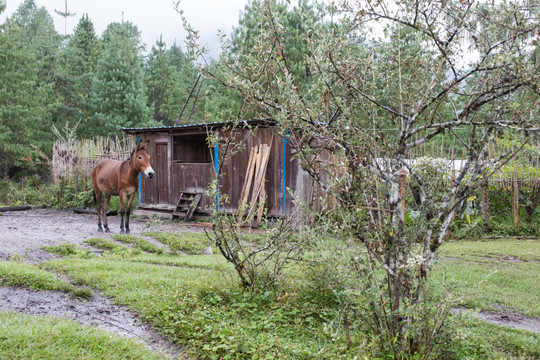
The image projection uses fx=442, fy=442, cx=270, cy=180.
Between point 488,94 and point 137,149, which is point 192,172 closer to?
point 137,149

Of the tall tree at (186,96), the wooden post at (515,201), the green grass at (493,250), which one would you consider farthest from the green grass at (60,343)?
the tall tree at (186,96)

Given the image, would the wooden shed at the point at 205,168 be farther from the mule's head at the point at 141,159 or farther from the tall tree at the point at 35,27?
the tall tree at the point at 35,27

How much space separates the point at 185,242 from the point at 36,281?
4.43 meters

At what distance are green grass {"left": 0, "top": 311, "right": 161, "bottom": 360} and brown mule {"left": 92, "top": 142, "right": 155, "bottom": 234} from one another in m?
7.48

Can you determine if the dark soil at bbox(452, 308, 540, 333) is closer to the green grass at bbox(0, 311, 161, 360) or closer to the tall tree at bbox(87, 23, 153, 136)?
the green grass at bbox(0, 311, 161, 360)

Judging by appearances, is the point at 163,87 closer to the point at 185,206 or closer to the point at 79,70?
the point at 79,70

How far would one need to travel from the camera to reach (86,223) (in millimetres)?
14211

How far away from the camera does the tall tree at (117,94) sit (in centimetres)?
3036

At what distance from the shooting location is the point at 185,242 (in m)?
10.1

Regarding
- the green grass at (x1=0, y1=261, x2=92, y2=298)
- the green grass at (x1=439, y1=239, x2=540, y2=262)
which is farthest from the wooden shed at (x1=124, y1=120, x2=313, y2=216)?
the green grass at (x1=0, y1=261, x2=92, y2=298)

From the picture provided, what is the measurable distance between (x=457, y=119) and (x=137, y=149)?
957 cm

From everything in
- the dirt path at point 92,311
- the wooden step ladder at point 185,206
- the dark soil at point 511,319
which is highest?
the wooden step ladder at point 185,206

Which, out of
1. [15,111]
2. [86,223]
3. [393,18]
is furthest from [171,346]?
[15,111]

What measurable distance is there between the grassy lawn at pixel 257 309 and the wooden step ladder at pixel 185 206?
7.38m
